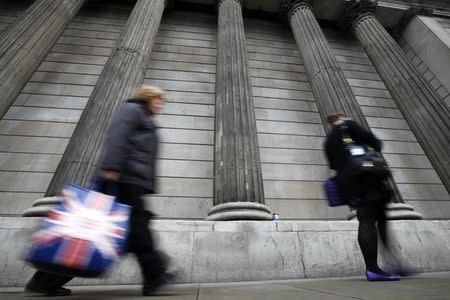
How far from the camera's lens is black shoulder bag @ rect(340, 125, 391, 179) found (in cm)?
317

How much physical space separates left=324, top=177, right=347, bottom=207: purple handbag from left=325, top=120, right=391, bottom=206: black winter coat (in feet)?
0.25

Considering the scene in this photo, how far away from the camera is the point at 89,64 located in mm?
10266

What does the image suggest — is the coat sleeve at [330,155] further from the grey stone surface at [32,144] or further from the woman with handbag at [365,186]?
the grey stone surface at [32,144]

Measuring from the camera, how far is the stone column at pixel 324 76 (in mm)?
6687

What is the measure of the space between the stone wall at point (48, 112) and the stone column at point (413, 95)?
10.1 metres

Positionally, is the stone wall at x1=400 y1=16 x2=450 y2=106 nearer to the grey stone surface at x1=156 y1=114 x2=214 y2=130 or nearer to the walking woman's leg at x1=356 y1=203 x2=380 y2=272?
the grey stone surface at x1=156 y1=114 x2=214 y2=130

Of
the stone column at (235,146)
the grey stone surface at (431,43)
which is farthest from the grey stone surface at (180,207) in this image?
the grey stone surface at (431,43)

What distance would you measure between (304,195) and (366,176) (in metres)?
5.23

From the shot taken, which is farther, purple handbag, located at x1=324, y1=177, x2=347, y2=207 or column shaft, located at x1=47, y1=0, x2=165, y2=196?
column shaft, located at x1=47, y1=0, x2=165, y2=196

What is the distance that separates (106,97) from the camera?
684 cm

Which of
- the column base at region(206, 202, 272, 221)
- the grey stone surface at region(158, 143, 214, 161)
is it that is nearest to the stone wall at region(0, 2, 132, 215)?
the grey stone surface at region(158, 143, 214, 161)

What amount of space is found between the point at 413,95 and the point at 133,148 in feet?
31.3

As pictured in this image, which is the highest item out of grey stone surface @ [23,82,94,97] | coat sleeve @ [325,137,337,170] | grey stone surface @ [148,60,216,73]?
A: grey stone surface @ [148,60,216,73]

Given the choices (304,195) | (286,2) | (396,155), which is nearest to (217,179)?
(304,195)
